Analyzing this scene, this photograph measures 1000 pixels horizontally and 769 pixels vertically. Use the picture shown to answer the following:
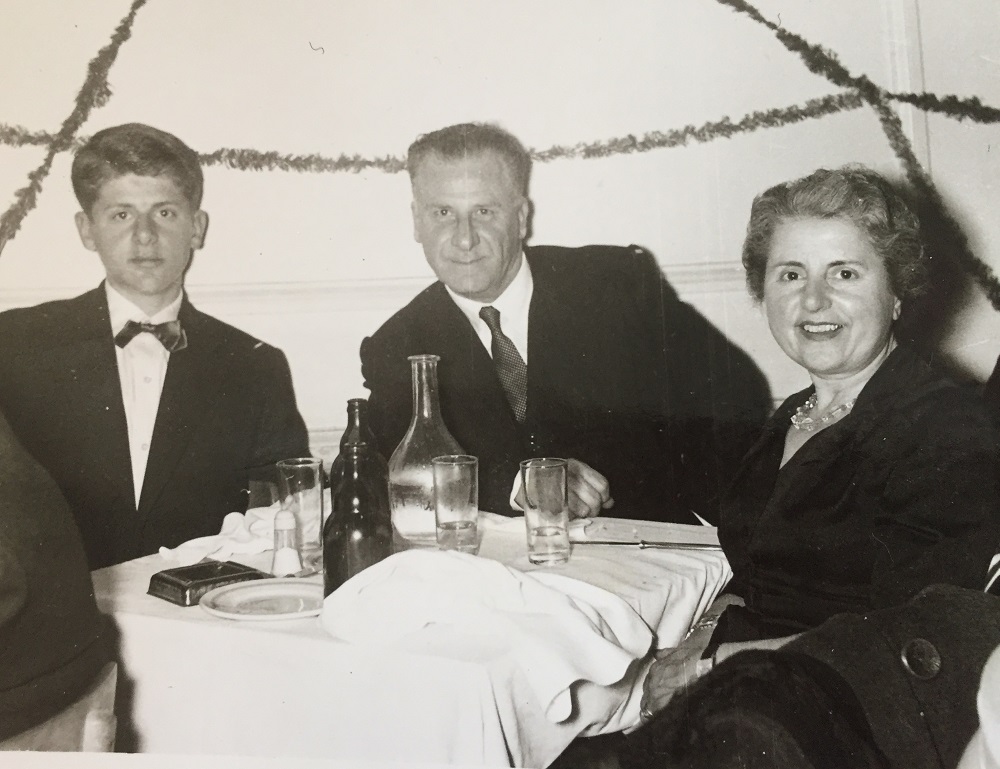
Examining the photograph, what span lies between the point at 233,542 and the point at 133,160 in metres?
0.65

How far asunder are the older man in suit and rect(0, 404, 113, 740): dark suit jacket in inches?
19.6

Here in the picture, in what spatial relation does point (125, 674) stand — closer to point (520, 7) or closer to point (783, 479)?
point (783, 479)

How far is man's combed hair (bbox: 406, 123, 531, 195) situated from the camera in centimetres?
124

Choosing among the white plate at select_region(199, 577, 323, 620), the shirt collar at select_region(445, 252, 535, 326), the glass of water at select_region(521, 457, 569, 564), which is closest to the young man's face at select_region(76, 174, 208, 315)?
the shirt collar at select_region(445, 252, 535, 326)

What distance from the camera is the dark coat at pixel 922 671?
0.84 m

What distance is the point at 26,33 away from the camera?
1369mm

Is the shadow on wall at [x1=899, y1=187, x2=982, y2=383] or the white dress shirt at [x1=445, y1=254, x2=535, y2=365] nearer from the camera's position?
the shadow on wall at [x1=899, y1=187, x2=982, y2=383]

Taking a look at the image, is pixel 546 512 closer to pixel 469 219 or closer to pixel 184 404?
pixel 469 219

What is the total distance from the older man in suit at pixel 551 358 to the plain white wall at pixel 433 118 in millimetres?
34

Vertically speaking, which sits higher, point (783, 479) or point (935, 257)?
point (935, 257)

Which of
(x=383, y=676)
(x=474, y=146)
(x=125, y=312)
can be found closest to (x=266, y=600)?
(x=383, y=676)

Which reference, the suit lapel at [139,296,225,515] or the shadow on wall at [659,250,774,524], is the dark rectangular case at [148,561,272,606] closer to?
the suit lapel at [139,296,225,515]

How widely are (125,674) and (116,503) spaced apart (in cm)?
35

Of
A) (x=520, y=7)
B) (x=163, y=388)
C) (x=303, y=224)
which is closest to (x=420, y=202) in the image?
(x=303, y=224)
